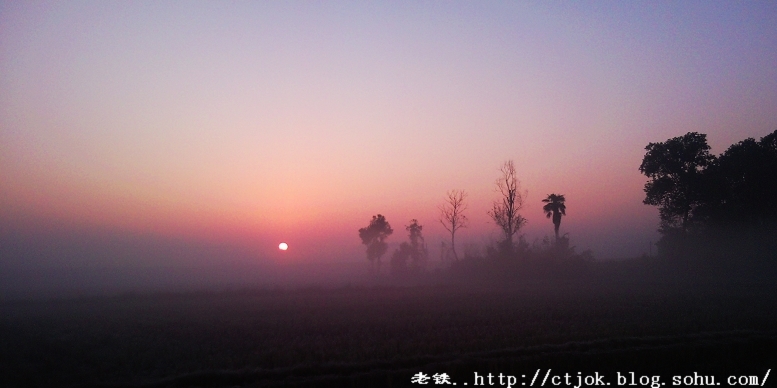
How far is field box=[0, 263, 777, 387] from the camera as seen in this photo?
12672 millimetres

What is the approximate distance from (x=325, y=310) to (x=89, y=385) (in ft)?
46.9

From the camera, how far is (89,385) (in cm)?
1198

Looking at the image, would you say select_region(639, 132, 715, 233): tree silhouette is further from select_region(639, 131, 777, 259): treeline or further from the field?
the field

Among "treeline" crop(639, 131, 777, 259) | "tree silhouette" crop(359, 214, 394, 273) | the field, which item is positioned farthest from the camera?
"tree silhouette" crop(359, 214, 394, 273)

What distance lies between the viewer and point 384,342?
1614cm

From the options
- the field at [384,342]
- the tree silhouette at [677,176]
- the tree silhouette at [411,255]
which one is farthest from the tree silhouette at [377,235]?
the field at [384,342]

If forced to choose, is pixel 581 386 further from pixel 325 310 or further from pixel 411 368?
pixel 325 310

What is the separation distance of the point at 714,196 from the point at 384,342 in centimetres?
4514

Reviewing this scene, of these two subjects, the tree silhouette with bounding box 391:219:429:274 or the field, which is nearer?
the field

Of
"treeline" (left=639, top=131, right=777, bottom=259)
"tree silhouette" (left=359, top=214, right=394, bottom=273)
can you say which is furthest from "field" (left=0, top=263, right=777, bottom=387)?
"tree silhouette" (left=359, top=214, right=394, bottom=273)

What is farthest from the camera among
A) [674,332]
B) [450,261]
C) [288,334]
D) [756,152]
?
[450,261]

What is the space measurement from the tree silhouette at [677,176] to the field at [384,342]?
85.4 ft

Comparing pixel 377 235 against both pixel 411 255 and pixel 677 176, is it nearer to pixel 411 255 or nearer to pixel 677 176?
pixel 411 255

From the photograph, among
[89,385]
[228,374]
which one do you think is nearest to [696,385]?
[228,374]
